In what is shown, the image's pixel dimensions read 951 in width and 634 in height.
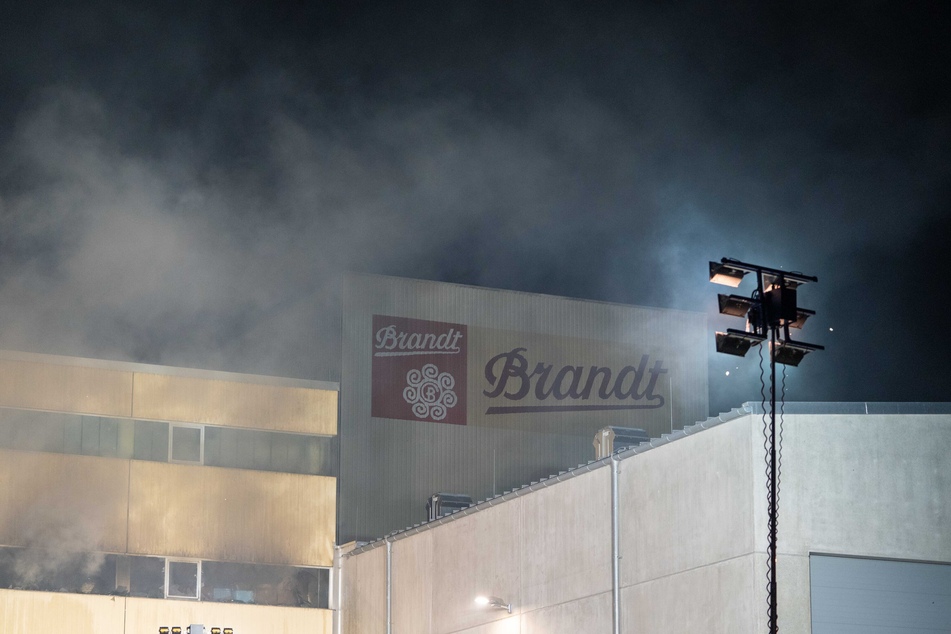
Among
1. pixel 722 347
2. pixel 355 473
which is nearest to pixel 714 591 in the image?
pixel 722 347

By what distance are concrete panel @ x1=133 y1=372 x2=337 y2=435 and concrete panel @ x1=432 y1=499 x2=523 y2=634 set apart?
424 centimetres

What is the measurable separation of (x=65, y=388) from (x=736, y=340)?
12.3 m

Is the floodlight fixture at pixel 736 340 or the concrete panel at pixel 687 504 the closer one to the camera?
the floodlight fixture at pixel 736 340

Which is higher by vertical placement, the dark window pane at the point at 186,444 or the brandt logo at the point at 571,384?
the brandt logo at the point at 571,384

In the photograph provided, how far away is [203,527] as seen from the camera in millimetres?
21688

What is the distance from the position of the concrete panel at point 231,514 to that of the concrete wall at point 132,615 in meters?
0.81

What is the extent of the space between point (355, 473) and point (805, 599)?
1139 centimetres

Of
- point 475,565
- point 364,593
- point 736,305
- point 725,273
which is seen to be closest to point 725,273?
point 725,273

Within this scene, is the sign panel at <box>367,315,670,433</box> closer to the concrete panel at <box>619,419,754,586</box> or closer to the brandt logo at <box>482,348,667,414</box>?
the brandt logo at <box>482,348,667,414</box>

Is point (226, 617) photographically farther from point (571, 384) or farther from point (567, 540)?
point (571, 384)

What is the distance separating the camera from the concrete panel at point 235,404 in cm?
2161

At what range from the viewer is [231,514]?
2198 centimetres

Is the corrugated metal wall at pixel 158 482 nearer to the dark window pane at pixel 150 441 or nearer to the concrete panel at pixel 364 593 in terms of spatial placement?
the dark window pane at pixel 150 441

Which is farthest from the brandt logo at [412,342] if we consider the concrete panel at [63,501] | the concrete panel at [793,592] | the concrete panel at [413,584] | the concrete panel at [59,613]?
the concrete panel at [793,592]
